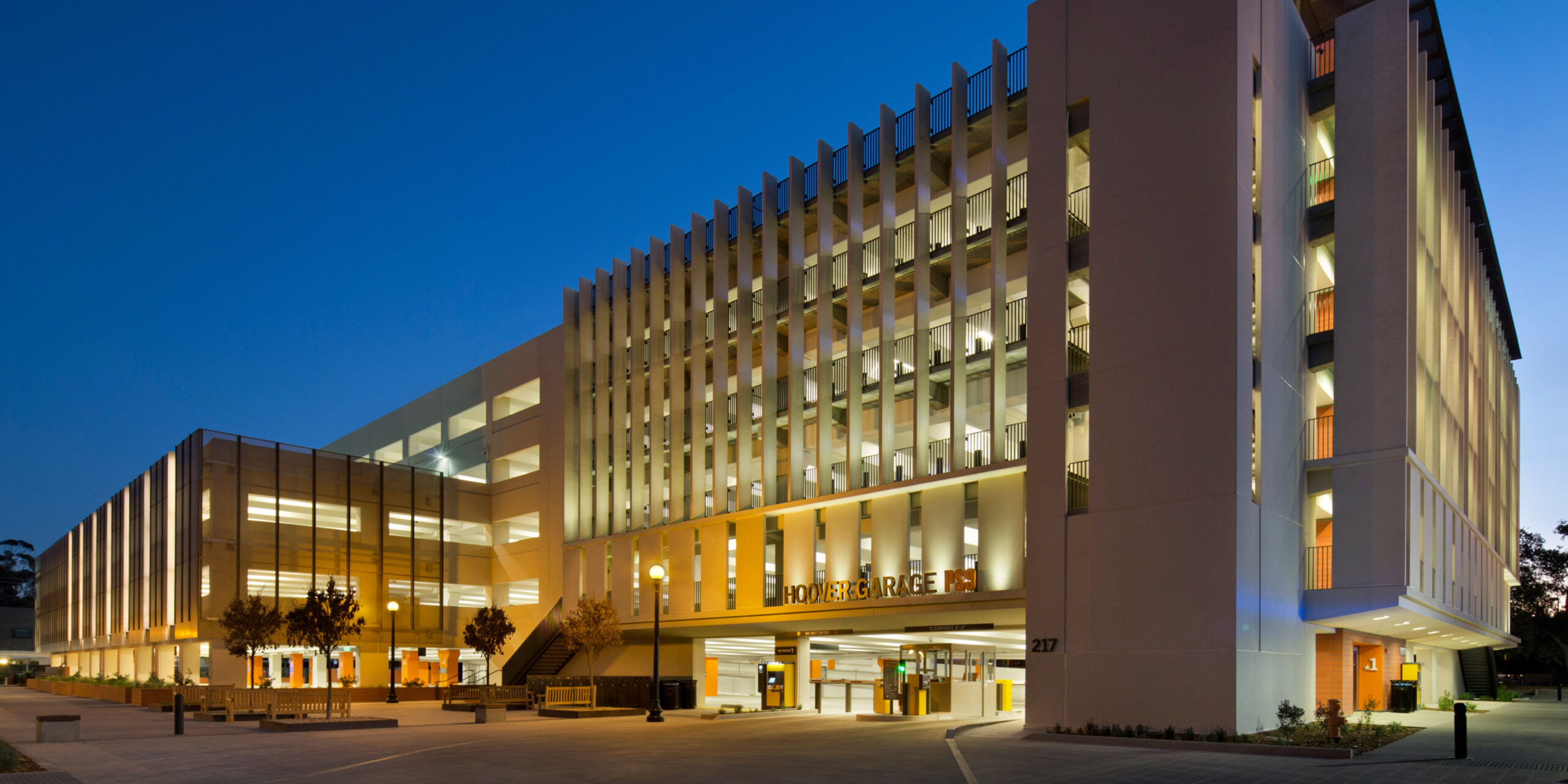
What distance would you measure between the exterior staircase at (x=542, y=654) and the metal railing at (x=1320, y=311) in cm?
3217

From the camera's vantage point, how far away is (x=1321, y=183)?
30.9 metres

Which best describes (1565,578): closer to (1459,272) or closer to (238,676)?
(1459,272)

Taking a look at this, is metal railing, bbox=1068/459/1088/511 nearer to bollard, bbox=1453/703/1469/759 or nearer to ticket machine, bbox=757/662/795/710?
bollard, bbox=1453/703/1469/759

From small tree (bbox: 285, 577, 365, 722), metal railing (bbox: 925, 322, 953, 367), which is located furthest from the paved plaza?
metal railing (bbox: 925, 322, 953, 367)

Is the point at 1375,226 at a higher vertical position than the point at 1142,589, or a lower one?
higher

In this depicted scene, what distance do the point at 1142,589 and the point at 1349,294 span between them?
10.1 meters

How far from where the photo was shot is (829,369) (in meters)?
37.7

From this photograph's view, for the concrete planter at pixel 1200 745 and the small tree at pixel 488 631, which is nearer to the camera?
the concrete planter at pixel 1200 745

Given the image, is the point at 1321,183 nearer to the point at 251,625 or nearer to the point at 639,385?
the point at 639,385

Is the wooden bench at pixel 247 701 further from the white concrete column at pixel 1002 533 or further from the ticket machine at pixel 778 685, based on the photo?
the white concrete column at pixel 1002 533

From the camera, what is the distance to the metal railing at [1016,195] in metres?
33.0

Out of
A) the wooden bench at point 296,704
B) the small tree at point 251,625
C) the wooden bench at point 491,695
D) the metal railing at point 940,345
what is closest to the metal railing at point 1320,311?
the metal railing at point 940,345

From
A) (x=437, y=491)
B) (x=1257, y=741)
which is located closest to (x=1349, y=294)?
(x=1257, y=741)

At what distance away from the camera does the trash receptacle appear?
1401 inches
